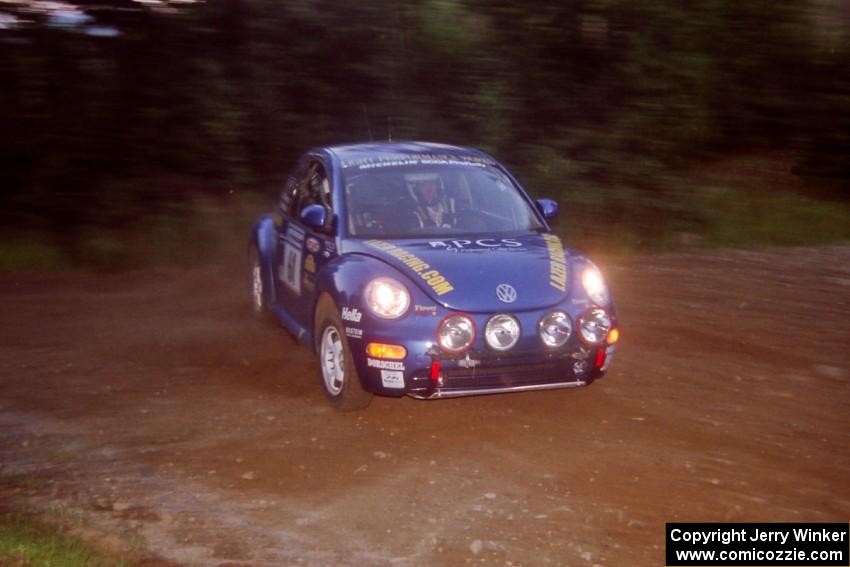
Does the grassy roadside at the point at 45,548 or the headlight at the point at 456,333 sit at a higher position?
the headlight at the point at 456,333

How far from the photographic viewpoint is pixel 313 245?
24.8 feet

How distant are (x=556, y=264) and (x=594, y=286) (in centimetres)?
28

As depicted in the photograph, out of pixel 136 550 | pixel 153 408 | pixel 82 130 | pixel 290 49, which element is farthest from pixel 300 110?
pixel 136 550

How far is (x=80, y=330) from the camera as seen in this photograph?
9594 millimetres

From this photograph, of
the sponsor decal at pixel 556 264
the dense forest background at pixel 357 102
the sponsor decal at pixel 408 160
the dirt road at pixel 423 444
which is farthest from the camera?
the dense forest background at pixel 357 102

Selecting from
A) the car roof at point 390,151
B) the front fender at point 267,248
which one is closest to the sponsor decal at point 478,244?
the car roof at point 390,151

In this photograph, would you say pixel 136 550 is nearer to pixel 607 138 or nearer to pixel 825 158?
pixel 607 138

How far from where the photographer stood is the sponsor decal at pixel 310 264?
7.45 m

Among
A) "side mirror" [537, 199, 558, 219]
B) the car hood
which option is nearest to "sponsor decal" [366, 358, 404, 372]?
the car hood

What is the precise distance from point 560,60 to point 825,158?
14.2 feet

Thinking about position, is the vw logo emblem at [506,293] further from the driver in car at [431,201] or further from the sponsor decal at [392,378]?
the driver in car at [431,201]

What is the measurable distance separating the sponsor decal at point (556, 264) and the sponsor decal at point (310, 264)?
1606mm

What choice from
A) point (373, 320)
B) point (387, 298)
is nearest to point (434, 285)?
point (387, 298)

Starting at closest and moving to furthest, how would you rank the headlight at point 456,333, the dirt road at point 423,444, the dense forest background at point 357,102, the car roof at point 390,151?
the dirt road at point 423,444 < the headlight at point 456,333 < the car roof at point 390,151 < the dense forest background at point 357,102
